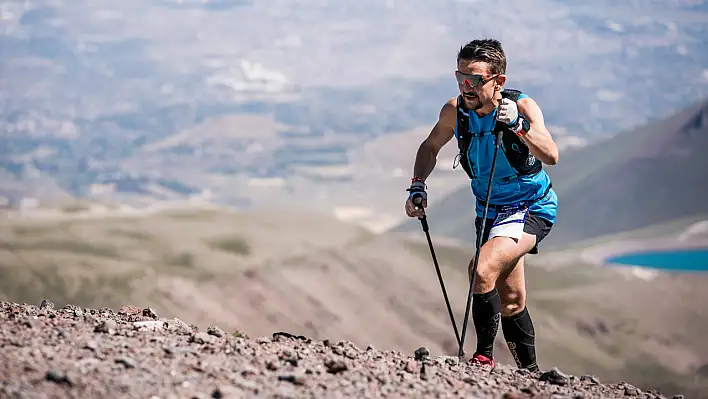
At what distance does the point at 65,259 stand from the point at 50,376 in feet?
313

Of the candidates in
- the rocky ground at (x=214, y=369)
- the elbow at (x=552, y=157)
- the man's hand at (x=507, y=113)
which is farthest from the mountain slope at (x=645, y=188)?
the rocky ground at (x=214, y=369)

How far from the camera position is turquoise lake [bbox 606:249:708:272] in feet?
431

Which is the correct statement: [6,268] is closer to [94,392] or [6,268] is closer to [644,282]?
[644,282]

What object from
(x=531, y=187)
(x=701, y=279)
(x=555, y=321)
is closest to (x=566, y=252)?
(x=701, y=279)

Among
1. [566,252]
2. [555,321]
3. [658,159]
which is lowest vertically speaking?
[555,321]

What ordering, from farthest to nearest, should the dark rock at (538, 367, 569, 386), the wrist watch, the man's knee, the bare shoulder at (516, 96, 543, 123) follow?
the man's knee, the bare shoulder at (516, 96, 543, 123), the wrist watch, the dark rock at (538, 367, 569, 386)

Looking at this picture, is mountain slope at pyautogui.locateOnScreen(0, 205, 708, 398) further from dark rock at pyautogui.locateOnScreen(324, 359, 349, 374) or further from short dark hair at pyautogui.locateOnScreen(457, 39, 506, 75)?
dark rock at pyautogui.locateOnScreen(324, 359, 349, 374)

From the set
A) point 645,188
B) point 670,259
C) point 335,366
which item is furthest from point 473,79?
point 645,188

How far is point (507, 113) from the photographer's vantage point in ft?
25.3

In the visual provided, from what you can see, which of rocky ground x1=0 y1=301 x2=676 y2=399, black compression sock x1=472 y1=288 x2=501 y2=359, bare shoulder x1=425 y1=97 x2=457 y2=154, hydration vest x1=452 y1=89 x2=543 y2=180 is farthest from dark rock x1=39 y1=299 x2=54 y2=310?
hydration vest x1=452 y1=89 x2=543 y2=180

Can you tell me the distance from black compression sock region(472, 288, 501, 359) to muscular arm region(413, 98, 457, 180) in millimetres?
1227

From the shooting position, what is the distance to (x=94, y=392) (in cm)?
594

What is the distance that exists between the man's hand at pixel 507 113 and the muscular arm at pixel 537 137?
0.18 metres

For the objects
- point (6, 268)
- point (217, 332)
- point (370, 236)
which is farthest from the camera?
point (370, 236)
